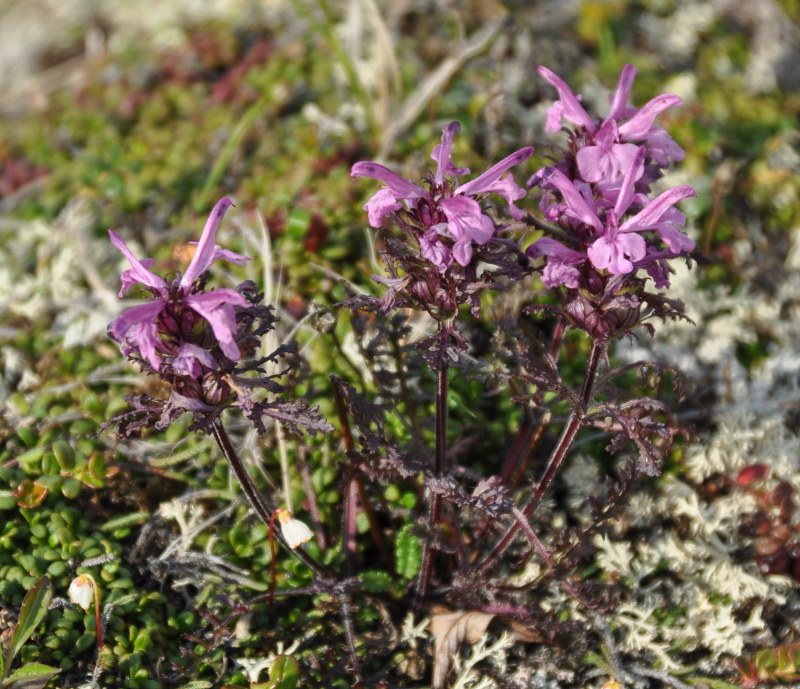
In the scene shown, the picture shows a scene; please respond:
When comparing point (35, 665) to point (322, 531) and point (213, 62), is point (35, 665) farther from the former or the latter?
point (213, 62)

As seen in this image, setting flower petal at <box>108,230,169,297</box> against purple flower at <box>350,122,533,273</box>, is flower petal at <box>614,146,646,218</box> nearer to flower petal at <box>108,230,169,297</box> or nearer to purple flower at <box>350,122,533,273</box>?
purple flower at <box>350,122,533,273</box>

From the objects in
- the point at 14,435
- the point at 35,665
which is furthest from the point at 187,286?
the point at 14,435

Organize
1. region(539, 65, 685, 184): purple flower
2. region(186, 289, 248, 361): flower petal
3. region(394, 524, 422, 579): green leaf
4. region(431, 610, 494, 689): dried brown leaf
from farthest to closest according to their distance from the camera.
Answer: region(394, 524, 422, 579): green leaf, region(431, 610, 494, 689): dried brown leaf, region(539, 65, 685, 184): purple flower, region(186, 289, 248, 361): flower petal

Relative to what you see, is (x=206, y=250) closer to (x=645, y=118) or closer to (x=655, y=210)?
(x=655, y=210)

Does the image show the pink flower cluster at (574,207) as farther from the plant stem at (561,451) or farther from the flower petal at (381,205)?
the plant stem at (561,451)

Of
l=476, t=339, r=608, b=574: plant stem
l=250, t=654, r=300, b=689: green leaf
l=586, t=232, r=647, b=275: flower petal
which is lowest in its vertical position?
l=250, t=654, r=300, b=689: green leaf

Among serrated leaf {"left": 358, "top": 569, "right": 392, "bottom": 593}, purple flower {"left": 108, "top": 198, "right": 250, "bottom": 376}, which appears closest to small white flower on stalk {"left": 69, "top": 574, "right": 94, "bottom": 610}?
purple flower {"left": 108, "top": 198, "right": 250, "bottom": 376}
